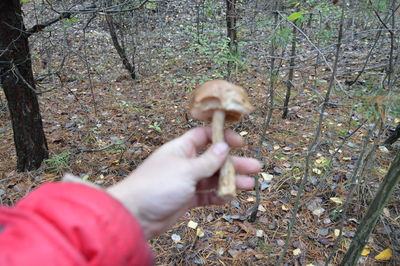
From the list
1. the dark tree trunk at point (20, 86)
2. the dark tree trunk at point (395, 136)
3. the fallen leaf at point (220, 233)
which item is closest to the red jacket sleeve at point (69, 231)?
the fallen leaf at point (220, 233)

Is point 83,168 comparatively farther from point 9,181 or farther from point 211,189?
point 211,189

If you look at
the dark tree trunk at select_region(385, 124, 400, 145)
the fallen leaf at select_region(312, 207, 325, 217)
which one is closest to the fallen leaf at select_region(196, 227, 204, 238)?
the fallen leaf at select_region(312, 207, 325, 217)

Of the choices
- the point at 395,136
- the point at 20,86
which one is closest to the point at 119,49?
the point at 20,86

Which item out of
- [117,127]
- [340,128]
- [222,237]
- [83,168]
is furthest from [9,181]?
[340,128]

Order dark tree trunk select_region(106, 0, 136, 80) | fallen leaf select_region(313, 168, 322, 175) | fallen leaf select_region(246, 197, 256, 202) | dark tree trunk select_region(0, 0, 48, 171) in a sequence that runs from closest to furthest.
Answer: dark tree trunk select_region(0, 0, 48, 171) < fallen leaf select_region(246, 197, 256, 202) < fallen leaf select_region(313, 168, 322, 175) < dark tree trunk select_region(106, 0, 136, 80)

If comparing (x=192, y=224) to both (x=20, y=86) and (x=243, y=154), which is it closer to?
(x=243, y=154)

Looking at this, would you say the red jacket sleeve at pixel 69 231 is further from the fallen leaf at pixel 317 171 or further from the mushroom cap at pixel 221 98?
the fallen leaf at pixel 317 171

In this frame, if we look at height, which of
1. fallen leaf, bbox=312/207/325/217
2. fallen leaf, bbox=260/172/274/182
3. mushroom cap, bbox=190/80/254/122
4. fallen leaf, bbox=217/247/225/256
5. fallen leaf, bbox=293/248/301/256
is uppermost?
mushroom cap, bbox=190/80/254/122

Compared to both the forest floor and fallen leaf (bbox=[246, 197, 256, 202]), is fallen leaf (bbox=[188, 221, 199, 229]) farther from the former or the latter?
fallen leaf (bbox=[246, 197, 256, 202])
